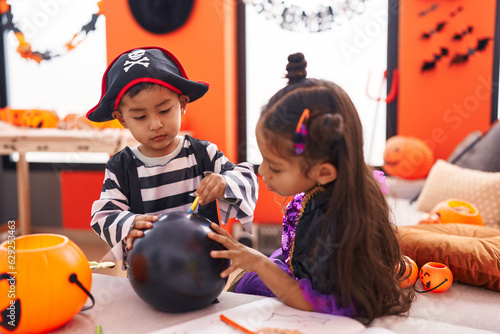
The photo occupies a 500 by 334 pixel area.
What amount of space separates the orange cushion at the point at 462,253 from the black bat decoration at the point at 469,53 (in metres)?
1.95

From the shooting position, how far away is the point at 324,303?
31.5 inches

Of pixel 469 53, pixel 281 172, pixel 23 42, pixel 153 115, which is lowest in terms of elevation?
pixel 281 172

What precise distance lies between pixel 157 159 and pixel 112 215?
10.0 inches

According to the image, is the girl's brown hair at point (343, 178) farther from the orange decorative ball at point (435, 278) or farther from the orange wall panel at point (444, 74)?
the orange wall panel at point (444, 74)

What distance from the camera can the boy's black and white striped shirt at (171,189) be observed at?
0.98 metres

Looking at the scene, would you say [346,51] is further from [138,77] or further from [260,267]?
[260,267]

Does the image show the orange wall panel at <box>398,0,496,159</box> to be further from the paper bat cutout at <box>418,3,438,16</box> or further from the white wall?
the white wall

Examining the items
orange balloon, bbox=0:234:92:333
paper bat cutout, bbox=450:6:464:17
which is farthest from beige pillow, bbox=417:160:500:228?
orange balloon, bbox=0:234:92:333

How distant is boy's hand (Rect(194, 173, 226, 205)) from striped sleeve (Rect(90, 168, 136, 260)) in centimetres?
16

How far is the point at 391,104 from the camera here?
3.13 metres

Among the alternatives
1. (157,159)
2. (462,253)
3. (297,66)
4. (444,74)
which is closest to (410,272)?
(462,253)

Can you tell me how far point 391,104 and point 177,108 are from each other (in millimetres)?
2412

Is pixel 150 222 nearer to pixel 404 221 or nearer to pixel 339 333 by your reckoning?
pixel 339 333

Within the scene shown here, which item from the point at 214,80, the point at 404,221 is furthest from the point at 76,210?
the point at 404,221
